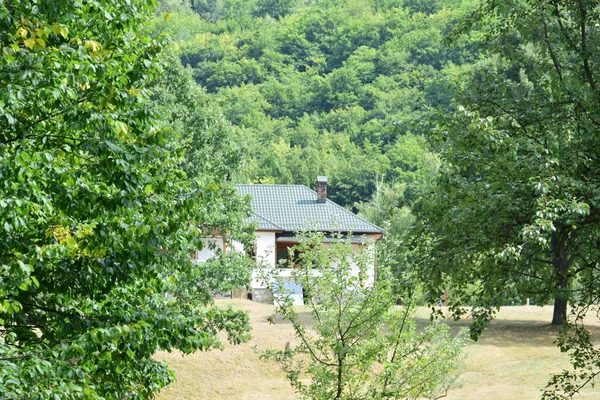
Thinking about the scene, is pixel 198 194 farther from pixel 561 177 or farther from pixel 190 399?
pixel 190 399

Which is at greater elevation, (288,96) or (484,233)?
(288,96)

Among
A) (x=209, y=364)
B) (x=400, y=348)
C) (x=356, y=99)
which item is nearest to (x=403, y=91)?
(x=356, y=99)

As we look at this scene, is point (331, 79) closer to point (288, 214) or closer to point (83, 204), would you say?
point (288, 214)

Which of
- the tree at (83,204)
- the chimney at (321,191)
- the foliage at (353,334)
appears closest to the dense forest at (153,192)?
the tree at (83,204)

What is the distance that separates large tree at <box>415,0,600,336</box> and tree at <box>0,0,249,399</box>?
345cm

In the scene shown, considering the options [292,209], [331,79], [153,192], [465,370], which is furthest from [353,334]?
[331,79]

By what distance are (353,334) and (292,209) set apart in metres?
39.8

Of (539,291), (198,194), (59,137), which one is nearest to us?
(59,137)

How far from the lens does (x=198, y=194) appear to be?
10.0 meters

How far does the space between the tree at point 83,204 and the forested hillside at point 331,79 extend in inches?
2849

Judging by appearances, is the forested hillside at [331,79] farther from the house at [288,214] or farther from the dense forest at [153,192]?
the dense forest at [153,192]

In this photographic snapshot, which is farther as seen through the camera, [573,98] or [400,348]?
[400,348]

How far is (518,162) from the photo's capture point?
11.3m

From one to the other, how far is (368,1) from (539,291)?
135 meters
